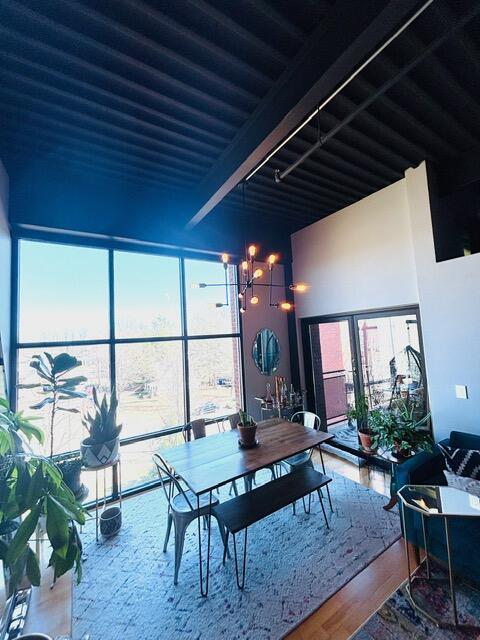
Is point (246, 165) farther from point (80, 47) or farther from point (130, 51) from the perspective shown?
point (80, 47)

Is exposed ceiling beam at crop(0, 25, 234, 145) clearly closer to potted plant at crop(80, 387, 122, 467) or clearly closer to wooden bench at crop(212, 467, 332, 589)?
potted plant at crop(80, 387, 122, 467)

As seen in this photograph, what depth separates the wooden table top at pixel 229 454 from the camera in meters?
2.26

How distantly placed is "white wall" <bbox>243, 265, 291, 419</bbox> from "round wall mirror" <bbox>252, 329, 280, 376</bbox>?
0.08 metres

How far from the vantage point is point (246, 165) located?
2.65 meters

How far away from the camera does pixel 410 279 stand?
3561 mm

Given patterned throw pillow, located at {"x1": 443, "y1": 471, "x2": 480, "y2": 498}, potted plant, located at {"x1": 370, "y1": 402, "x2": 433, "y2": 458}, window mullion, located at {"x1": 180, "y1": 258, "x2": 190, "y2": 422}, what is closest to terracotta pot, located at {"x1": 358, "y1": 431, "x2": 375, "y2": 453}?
potted plant, located at {"x1": 370, "y1": 402, "x2": 433, "y2": 458}

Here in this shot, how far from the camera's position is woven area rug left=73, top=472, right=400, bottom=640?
190 centimetres

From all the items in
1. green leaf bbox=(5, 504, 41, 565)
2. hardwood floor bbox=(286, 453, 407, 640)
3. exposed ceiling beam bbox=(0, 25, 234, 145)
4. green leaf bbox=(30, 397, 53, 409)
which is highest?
exposed ceiling beam bbox=(0, 25, 234, 145)

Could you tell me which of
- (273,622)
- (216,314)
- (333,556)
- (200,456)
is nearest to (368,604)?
(333,556)

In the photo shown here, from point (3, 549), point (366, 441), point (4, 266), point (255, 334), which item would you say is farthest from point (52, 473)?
point (255, 334)

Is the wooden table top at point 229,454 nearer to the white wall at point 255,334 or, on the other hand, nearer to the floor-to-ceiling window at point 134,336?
the floor-to-ceiling window at point 134,336

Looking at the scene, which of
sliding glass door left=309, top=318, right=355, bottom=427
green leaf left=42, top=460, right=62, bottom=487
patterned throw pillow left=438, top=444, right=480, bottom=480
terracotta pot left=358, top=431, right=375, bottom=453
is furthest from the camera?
sliding glass door left=309, top=318, right=355, bottom=427

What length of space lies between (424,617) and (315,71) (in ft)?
12.5

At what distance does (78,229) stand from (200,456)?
305 cm
